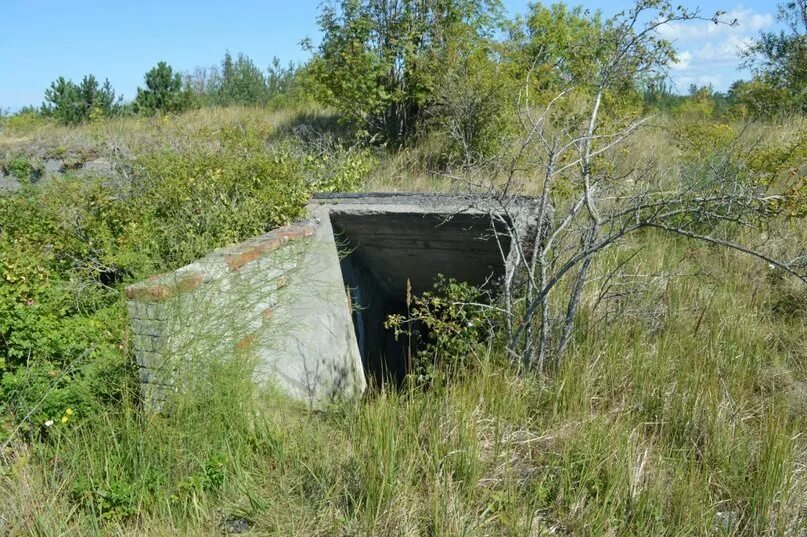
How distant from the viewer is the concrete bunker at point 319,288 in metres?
3.91

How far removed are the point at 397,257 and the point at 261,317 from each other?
2.70m

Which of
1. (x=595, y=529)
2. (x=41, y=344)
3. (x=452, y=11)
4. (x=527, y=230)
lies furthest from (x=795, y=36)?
(x=41, y=344)

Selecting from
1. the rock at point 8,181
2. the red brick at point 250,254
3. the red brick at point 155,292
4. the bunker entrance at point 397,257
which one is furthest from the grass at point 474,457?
the rock at point 8,181

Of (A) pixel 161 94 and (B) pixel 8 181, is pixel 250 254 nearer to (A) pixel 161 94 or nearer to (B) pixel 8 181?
(B) pixel 8 181

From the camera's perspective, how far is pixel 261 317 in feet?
16.0

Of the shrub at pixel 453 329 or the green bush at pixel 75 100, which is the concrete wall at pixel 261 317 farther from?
the green bush at pixel 75 100

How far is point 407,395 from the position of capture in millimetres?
4152

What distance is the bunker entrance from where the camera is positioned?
6.49 meters

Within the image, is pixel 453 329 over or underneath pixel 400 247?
underneath

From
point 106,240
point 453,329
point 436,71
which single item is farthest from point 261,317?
point 436,71

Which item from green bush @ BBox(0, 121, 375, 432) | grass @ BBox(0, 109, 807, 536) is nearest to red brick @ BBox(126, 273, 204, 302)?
green bush @ BBox(0, 121, 375, 432)

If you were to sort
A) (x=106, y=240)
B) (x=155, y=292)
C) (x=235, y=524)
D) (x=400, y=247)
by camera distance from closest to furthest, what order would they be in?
(x=235, y=524)
(x=155, y=292)
(x=106, y=240)
(x=400, y=247)

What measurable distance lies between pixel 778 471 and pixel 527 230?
2.77 meters

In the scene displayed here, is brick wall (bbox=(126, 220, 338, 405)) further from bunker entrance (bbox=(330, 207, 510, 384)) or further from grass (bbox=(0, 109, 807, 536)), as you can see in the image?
bunker entrance (bbox=(330, 207, 510, 384))
